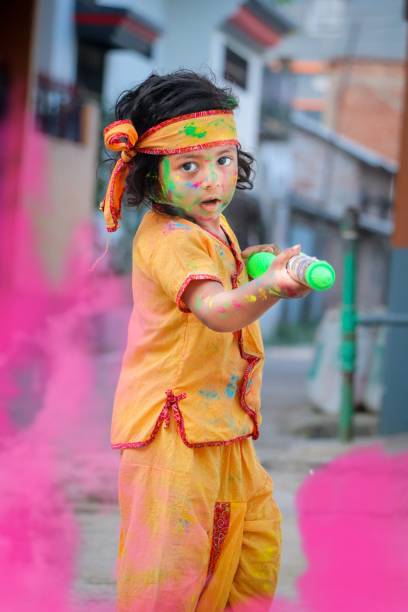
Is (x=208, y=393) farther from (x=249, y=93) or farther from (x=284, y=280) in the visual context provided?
(x=249, y=93)

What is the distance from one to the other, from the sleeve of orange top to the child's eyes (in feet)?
0.38

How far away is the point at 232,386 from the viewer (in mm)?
2344

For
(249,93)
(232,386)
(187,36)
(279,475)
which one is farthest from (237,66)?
(232,386)

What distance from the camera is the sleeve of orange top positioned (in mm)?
2164

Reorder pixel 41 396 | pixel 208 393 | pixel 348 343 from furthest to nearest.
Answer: pixel 41 396
pixel 348 343
pixel 208 393

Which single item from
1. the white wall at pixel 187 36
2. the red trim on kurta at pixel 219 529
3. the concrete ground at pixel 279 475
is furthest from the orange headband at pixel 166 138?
the white wall at pixel 187 36

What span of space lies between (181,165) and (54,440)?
3012 mm

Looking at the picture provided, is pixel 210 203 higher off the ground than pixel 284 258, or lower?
higher

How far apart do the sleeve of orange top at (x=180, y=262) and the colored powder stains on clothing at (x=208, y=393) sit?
19 centimetres

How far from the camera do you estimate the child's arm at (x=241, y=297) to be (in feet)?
6.61

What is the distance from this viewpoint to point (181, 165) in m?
2.30

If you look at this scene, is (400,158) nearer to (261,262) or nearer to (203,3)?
(261,262)

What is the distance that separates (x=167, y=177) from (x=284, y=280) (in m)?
0.45

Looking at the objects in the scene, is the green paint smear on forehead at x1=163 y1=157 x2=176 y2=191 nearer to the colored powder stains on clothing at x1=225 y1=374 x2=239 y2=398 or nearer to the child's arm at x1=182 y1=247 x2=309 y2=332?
the child's arm at x1=182 y1=247 x2=309 y2=332
